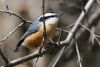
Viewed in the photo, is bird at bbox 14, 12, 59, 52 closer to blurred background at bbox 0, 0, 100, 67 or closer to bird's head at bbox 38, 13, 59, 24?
bird's head at bbox 38, 13, 59, 24

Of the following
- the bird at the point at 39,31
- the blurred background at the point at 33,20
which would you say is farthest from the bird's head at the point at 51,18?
the blurred background at the point at 33,20

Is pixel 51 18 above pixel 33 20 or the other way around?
above

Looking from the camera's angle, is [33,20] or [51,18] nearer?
[51,18]

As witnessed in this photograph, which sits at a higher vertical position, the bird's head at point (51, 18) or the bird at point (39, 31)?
the bird's head at point (51, 18)

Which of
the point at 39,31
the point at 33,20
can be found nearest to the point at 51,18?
the point at 39,31

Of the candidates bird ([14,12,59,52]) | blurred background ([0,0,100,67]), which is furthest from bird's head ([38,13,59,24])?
blurred background ([0,0,100,67])

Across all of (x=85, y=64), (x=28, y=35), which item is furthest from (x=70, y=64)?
(x=28, y=35)

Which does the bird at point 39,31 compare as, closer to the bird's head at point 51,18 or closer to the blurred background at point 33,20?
the bird's head at point 51,18

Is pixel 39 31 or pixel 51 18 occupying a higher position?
pixel 51 18

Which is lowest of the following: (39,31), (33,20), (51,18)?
(33,20)

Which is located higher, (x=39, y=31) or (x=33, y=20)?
(x=39, y=31)

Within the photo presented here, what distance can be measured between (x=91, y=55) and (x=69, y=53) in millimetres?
1003

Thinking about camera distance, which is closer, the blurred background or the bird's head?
the bird's head

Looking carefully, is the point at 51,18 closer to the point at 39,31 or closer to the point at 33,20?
the point at 39,31
